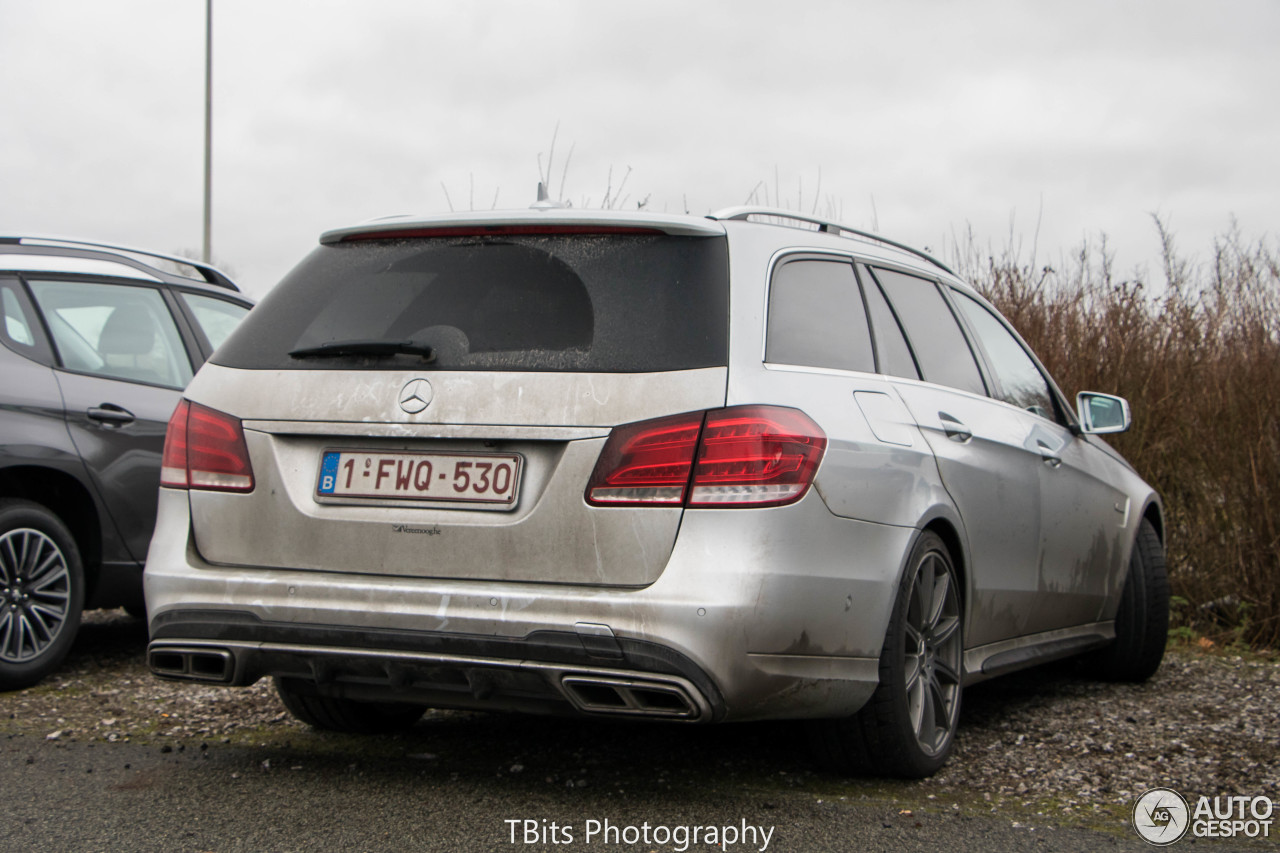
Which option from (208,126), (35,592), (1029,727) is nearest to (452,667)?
(1029,727)

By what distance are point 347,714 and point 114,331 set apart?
253 centimetres

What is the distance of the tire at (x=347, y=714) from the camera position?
179 inches

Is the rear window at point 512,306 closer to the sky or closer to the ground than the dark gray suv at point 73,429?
closer to the sky

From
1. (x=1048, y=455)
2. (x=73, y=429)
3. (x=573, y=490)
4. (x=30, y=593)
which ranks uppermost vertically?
(x=573, y=490)

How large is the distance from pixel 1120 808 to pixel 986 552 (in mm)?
915

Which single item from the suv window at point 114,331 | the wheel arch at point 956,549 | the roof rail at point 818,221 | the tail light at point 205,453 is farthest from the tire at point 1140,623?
the suv window at point 114,331

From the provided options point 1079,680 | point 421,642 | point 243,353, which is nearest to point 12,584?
point 243,353

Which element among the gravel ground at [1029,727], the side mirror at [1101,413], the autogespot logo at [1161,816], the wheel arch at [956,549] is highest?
the side mirror at [1101,413]

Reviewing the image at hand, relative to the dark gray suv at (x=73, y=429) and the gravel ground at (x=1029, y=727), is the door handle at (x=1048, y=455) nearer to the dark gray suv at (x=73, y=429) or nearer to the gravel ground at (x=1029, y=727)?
the gravel ground at (x=1029, y=727)

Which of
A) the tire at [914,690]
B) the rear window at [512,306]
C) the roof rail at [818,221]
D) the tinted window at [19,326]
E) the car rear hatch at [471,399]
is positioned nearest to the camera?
the car rear hatch at [471,399]

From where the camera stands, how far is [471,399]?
11.7 ft

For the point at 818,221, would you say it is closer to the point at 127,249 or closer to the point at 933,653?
the point at 933,653

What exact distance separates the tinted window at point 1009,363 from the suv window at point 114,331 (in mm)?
3481

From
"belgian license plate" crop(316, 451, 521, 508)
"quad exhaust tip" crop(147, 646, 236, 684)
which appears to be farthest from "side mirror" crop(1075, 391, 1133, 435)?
"quad exhaust tip" crop(147, 646, 236, 684)
